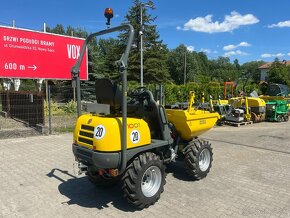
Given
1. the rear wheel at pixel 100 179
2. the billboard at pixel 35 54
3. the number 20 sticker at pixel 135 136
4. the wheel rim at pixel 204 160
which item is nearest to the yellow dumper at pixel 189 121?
the wheel rim at pixel 204 160

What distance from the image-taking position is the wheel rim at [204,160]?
227 inches

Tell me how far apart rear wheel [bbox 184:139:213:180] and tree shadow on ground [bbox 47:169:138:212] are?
1.33m

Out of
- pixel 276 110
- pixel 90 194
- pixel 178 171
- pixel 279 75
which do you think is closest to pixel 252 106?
pixel 276 110

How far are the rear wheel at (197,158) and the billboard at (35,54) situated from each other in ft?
20.6

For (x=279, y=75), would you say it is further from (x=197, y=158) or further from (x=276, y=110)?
(x=197, y=158)

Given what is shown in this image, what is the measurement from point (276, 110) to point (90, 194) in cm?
1228

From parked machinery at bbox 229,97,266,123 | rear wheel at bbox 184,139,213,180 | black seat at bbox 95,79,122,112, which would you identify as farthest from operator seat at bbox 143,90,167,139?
parked machinery at bbox 229,97,266,123

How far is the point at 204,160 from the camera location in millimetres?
5867

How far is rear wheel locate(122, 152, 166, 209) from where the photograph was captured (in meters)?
4.22

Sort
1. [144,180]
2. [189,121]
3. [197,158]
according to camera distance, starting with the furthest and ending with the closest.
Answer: [197,158] < [189,121] < [144,180]

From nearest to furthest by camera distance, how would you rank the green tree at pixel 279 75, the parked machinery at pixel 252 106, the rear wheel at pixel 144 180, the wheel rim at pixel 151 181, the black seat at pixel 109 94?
the rear wheel at pixel 144 180 → the black seat at pixel 109 94 → the wheel rim at pixel 151 181 → the parked machinery at pixel 252 106 → the green tree at pixel 279 75

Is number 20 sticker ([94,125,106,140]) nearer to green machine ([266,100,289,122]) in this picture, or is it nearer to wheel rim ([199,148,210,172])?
wheel rim ([199,148,210,172])

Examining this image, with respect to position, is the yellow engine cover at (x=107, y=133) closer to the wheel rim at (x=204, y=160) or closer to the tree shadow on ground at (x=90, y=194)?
the tree shadow on ground at (x=90, y=194)

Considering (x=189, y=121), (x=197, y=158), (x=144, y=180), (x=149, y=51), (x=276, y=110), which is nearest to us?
(x=144, y=180)
